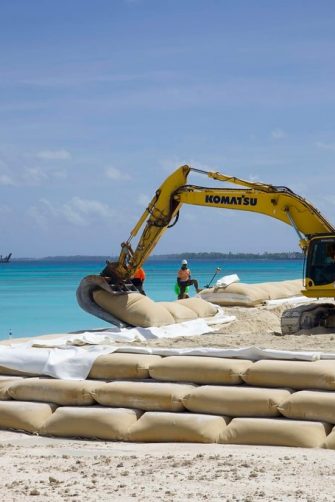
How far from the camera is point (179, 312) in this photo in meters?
15.1

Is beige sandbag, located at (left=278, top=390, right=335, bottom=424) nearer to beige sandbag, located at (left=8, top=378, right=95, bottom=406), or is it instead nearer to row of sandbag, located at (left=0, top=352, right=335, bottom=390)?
row of sandbag, located at (left=0, top=352, right=335, bottom=390)

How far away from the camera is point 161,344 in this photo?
1151 centimetres

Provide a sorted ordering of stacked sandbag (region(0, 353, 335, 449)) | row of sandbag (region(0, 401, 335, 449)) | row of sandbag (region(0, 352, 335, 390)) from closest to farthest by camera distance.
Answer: row of sandbag (region(0, 401, 335, 449))
stacked sandbag (region(0, 353, 335, 449))
row of sandbag (region(0, 352, 335, 390))

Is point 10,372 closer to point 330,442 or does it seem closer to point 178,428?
point 178,428

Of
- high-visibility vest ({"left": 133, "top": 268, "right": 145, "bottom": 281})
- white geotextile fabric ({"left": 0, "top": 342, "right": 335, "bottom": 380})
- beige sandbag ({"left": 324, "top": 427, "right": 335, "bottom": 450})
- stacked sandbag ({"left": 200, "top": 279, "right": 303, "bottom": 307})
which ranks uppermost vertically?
high-visibility vest ({"left": 133, "top": 268, "right": 145, "bottom": 281})

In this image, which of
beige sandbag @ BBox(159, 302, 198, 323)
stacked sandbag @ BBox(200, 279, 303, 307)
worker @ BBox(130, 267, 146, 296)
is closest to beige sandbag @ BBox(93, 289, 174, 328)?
beige sandbag @ BBox(159, 302, 198, 323)

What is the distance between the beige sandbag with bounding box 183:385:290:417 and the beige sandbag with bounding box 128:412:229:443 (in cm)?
8

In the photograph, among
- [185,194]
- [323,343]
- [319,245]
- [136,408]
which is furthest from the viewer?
[185,194]

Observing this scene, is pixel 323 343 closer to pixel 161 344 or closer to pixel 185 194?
pixel 161 344

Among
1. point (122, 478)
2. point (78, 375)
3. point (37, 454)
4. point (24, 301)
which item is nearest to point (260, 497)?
point (122, 478)

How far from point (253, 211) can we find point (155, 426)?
7510mm

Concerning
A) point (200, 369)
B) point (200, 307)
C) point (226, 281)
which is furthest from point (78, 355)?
point (226, 281)

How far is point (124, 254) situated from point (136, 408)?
7.52m

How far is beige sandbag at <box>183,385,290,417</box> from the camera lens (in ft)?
24.2
